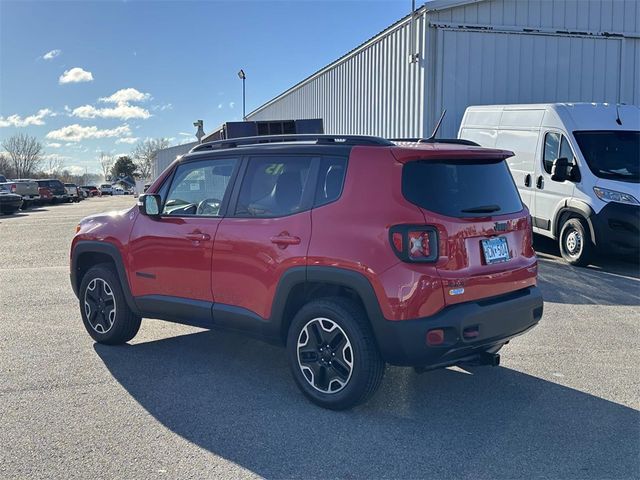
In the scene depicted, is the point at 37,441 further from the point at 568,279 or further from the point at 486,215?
the point at 568,279

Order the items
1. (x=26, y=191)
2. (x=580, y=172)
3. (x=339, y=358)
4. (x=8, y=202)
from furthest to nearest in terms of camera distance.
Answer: (x=26, y=191) < (x=8, y=202) < (x=580, y=172) < (x=339, y=358)

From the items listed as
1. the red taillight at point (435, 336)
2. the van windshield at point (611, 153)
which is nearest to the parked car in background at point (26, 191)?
the van windshield at point (611, 153)

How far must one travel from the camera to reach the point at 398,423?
3.89 meters

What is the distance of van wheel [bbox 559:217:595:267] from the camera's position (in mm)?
9469

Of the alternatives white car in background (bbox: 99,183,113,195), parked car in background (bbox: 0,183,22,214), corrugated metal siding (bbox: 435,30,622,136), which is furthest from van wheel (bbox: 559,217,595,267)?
white car in background (bbox: 99,183,113,195)

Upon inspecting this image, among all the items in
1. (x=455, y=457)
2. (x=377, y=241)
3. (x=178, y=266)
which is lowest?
(x=455, y=457)

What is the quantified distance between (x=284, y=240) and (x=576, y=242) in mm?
7081

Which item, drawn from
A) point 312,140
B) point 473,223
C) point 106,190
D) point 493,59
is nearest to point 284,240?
point 312,140

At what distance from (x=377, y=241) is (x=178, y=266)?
1936mm

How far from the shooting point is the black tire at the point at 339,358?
3861 mm

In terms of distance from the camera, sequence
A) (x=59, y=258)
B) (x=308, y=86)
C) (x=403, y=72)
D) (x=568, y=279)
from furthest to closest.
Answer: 1. (x=308, y=86)
2. (x=403, y=72)
3. (x=59, y=258)
4. (x=568, y=279)

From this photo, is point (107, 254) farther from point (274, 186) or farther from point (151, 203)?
point (274, 186)

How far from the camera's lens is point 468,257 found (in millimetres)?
3844

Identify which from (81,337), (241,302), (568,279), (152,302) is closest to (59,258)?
(81,337)
